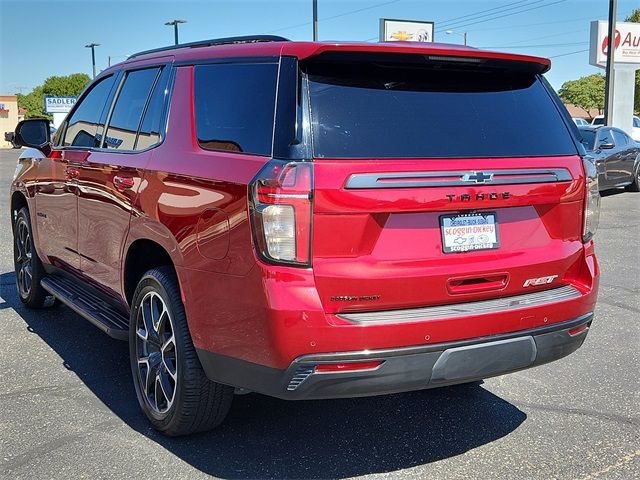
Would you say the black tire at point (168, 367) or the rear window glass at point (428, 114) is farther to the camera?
the black tire at point (168, 367)

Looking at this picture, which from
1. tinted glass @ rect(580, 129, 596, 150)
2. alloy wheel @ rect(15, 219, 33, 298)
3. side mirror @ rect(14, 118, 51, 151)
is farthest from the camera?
tinted glass @ rect(580, 129, 596, 150)

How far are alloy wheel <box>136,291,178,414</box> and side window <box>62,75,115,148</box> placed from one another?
144 cm

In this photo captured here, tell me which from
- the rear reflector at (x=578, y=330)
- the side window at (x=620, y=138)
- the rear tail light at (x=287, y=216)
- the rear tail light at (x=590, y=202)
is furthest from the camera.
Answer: the side window at (x=620, y=138)

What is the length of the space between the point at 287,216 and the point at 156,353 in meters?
1.35

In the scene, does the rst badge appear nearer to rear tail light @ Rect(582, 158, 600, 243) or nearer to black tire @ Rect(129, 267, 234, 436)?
rear tail light @ Rect(582, 158, 600, 243)

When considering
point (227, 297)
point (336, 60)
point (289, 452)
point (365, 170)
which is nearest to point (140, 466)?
point (289, 452)

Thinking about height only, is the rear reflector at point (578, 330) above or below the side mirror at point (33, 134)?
below

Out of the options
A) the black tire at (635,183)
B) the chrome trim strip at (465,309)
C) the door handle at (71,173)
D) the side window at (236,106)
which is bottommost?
the black tire at (635,183)

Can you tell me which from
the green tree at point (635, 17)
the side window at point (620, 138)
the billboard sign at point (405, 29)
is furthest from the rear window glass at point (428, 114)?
the green tree at point (635, 17)

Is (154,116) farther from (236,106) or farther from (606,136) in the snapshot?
(606,136)

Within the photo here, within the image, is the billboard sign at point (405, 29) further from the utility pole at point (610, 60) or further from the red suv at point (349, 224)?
the red suv at point (349, 224)

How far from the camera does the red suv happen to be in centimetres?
290

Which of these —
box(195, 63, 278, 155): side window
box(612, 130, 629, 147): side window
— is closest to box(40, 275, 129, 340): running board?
box(195, 63, 278, 155): side window

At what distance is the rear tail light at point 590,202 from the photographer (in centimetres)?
357
